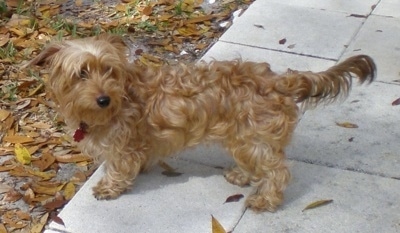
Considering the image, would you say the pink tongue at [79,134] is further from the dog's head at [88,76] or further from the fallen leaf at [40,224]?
the fallen leaf at [40,224]

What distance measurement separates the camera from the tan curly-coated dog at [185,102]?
491 cm

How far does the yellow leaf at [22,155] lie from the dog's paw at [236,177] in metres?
1.47

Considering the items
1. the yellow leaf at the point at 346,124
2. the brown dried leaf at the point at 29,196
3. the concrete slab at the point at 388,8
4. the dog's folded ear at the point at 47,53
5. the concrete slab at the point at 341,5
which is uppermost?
the dog's folded ear at the point at 47,53

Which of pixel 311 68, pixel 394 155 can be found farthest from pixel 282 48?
pixel 394 155

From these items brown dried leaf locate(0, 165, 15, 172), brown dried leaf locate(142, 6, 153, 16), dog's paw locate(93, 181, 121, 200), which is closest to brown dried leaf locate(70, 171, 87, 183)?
dog's paw locate(93, 181, 121, 200)

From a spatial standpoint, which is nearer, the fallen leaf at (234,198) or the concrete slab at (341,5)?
the fallen leaf at (234,198)

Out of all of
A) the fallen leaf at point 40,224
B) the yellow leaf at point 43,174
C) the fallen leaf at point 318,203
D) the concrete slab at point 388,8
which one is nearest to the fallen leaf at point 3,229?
the fallen leaf at point 40,224

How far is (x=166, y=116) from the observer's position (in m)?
5.15

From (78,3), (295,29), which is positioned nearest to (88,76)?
(295,29)

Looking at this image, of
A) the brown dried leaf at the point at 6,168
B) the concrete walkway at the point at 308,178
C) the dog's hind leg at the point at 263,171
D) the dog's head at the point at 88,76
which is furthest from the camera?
the brown dried leaf at the point at 6,168

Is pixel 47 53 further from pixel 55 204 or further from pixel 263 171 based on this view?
pixel 263 171

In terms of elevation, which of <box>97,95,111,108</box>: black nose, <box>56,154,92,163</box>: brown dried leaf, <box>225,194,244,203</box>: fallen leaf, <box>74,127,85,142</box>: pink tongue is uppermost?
<box>97,95,111,108</box>: black nose

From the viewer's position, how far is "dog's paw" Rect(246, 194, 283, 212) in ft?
17.2

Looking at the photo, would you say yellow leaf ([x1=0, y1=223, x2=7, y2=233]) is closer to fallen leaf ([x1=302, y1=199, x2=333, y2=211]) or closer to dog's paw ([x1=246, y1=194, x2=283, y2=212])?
dog's paw ([x1=246, y1=194, x2=283, y2=212])
